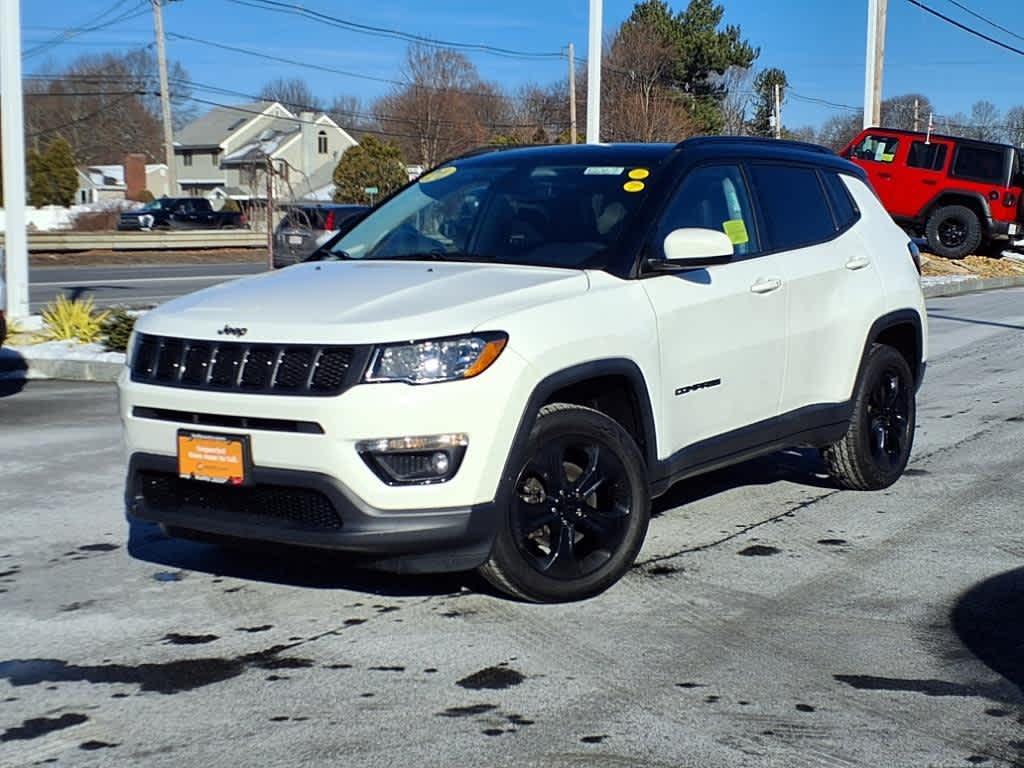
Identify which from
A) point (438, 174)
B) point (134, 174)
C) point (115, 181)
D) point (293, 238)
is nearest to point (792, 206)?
point (438, 174)

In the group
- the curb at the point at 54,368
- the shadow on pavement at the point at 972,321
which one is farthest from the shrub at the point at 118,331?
the shadow on pavement at the point at 972,321

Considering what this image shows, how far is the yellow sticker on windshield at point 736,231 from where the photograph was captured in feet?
20.0

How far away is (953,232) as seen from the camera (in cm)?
2661

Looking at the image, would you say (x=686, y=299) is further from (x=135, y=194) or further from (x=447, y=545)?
(x=135, y=194)

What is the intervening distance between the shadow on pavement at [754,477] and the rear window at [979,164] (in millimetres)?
19198

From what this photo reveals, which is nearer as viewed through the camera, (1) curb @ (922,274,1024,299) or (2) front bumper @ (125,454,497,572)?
(2) front bumper @ (125,454,497,572)

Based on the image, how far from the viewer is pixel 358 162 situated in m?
53.8

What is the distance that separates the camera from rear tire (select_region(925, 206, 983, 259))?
26.0 metres

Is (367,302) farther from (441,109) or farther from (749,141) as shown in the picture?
(441,109)

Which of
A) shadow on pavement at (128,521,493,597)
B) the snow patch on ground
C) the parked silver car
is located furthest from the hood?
the parked silver car

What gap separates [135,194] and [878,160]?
6807cm

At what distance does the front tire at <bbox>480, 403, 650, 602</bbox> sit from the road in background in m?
13.8

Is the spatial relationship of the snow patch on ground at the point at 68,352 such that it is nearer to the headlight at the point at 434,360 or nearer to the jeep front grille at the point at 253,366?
the jeep front grille at the point at 253,366

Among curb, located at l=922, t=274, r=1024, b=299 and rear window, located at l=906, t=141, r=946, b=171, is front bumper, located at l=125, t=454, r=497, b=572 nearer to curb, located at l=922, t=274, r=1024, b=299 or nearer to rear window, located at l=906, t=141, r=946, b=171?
curb, located at l=922, t=274, r=1024, b=299
